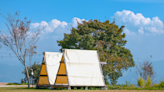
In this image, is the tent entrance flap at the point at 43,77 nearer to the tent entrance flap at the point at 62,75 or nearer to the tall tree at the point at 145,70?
the tent entrance flap at the point at 62,75

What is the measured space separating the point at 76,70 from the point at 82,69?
554mm

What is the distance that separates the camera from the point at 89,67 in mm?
18062

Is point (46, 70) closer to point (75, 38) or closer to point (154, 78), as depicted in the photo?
point (75, 38)

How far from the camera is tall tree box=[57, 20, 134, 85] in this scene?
27.3 meters

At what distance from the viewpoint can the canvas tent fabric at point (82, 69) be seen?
17.4 metres

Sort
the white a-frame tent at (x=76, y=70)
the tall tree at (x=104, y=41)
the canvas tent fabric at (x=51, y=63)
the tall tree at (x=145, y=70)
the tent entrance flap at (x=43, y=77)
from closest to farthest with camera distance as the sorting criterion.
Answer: the white a-frame tent at (x=76, y=70) < the canvas tent fabric at (x=51, y=63) < the tent entrance flap at (x=43, y=77) < the tall tree at (x=145, y=70) < the tall tree at (x=104, y=41)

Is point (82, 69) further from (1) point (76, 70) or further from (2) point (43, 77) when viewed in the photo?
(2) point (43, 77)

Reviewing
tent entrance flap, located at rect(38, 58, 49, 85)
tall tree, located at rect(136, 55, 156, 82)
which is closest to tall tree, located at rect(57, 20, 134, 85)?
tall tree, located at rect(136, 55, 156, 82)

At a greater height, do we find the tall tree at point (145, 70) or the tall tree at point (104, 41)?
the tall tree at point (104, 41)

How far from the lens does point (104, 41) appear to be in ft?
95.2

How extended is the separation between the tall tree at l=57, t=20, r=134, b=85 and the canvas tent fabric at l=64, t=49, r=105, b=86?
27.2 feet

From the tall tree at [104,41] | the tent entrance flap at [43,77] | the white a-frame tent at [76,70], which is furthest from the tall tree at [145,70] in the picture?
the tent entrance flap at [43,77]

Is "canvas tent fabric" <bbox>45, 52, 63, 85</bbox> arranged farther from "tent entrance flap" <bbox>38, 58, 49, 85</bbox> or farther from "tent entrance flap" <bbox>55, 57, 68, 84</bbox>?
"tent entrance flap" <bbox>55, 57, 68, 84</bbox>

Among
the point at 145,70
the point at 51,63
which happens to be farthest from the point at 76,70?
the point at 145,70
